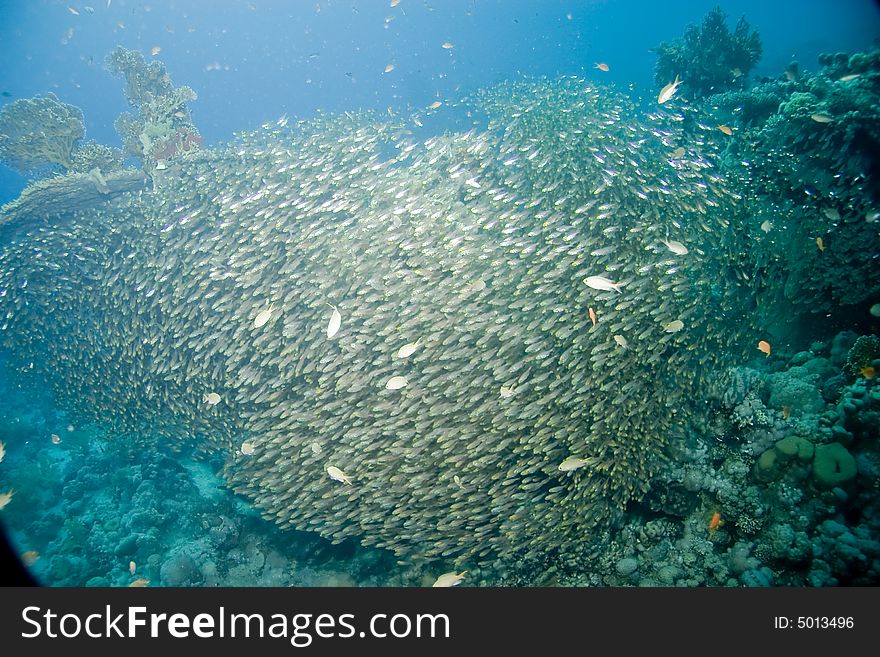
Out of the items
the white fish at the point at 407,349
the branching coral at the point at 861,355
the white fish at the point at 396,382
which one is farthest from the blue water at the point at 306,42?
the white fish at the point at 396,382

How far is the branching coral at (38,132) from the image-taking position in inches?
434

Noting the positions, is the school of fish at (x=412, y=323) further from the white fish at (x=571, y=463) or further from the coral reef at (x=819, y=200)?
the coral reef at (x=819, y=200)

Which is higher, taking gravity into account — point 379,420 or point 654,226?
point 654,226

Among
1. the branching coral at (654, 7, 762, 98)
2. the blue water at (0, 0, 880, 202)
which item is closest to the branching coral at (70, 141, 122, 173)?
the branching coral at (654, 7, 762, 98)

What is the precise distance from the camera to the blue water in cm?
6606

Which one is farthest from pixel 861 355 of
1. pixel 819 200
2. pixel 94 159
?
pixel 94 159

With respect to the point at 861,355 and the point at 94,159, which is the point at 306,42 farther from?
the point at 861,355

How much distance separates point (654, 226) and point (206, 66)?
12395 centimetres

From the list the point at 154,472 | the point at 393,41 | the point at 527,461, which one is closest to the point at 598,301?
the point at 527,461

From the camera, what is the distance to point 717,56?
1259 cm

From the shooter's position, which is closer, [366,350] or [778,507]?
[778,507]
